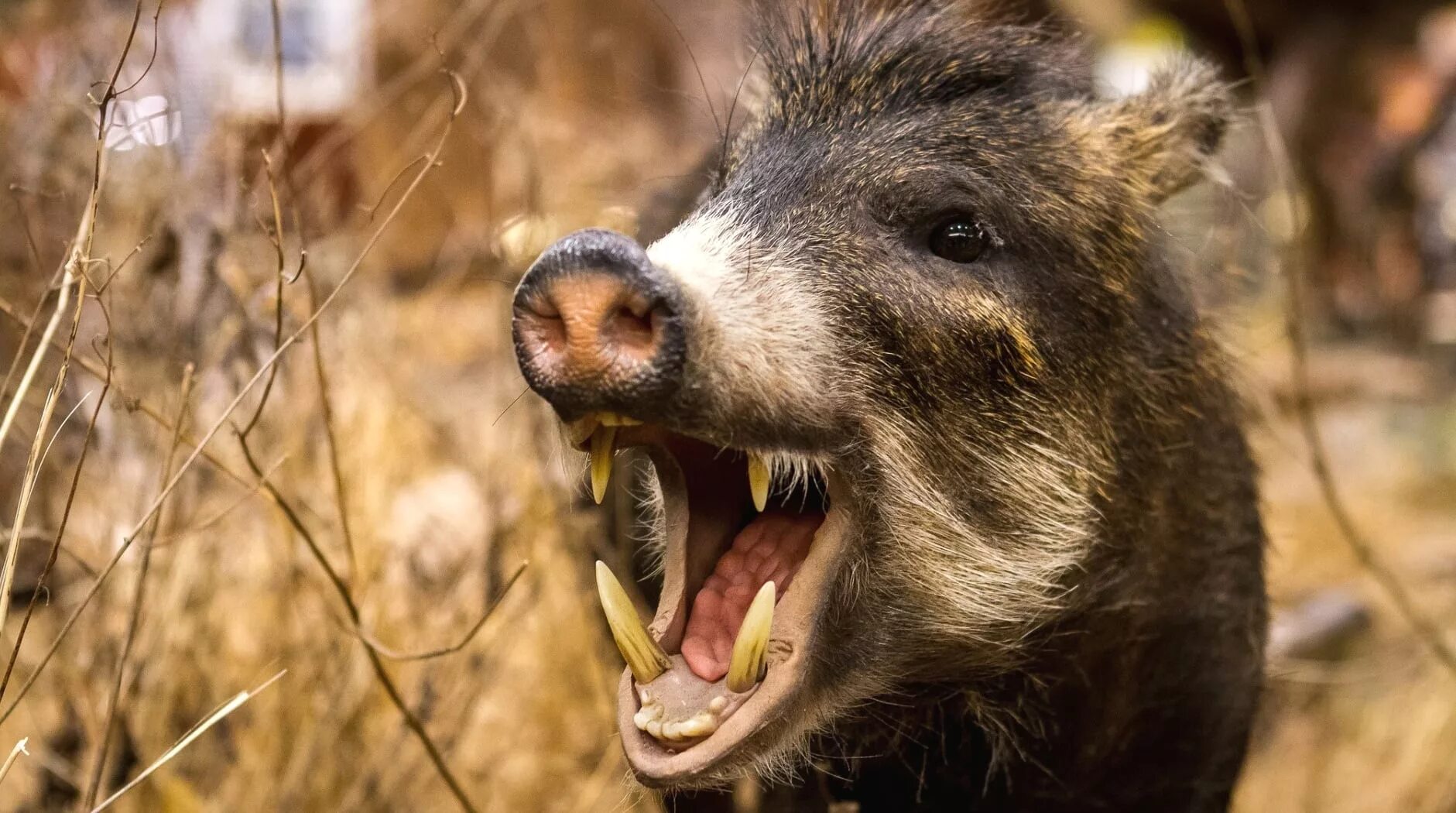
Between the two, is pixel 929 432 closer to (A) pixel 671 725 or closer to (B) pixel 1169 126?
(A) pixel 671 725

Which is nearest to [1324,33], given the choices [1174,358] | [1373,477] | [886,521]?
[1373,477]

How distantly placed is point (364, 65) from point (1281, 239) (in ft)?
19.0

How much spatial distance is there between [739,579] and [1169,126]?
1.20 meters

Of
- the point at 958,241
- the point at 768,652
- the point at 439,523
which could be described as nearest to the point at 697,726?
the point at 768,652

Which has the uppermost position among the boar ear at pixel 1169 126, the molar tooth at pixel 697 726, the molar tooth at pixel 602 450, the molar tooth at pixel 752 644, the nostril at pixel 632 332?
the boar ear at pixel 1169 126

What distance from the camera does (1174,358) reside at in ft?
7.61

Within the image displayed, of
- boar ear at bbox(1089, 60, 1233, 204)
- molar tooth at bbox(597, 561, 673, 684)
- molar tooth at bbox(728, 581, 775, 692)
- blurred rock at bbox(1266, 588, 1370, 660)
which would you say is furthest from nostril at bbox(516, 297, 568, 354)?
blurred rock at bbox(1266, 588, 1370, 660)

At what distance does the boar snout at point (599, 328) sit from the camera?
1499mm

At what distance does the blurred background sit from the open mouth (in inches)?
8.5

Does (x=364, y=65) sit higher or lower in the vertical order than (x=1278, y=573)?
higher

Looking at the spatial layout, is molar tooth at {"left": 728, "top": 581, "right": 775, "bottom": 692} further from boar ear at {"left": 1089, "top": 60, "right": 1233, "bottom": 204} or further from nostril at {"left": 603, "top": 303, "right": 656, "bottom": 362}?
boar ear at {"left": 1089, "top": 60, "right": 1233, "bottom": 204}

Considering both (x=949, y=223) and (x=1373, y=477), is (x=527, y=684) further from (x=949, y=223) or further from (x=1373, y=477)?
(x=1373, y=477)

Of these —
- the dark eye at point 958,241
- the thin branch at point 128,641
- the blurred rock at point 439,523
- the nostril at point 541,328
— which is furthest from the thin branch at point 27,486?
the blurred rock at point 439,523

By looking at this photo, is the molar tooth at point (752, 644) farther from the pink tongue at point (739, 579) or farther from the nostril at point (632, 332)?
the nostril at point (632, 332)
